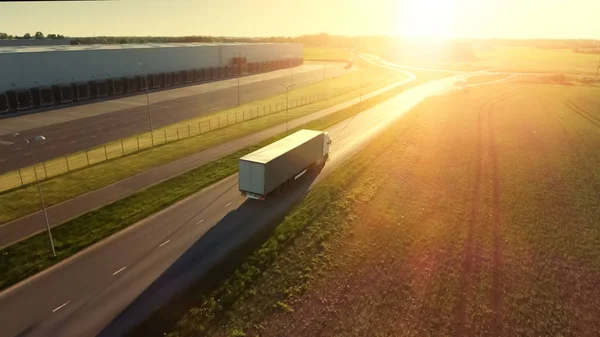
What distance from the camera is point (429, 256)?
22.1 meters

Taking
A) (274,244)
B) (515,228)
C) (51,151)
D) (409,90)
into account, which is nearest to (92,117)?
(51,151)

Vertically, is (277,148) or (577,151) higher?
(277,148)

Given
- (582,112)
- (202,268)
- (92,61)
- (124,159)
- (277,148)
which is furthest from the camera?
(92,61)

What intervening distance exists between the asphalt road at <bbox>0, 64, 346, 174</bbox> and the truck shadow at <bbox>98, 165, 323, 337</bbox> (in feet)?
82.5

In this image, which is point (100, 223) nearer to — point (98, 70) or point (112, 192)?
point (112, 192)

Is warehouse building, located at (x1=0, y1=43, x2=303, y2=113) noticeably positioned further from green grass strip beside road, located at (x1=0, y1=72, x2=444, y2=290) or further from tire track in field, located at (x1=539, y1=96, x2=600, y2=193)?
tire track in field, located at (x1=539, y1=96, x2=600, y2=193)

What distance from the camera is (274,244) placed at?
74.6ft

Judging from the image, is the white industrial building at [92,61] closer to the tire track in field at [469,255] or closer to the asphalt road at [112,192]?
the asphalt road at [112,192]

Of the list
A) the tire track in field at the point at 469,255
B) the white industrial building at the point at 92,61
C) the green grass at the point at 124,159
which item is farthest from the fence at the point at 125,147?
the tire track in field at the point at 469,255

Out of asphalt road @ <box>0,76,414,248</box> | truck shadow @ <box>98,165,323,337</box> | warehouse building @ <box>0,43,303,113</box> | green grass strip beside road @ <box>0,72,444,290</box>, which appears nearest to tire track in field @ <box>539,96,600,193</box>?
truck shadow @ <box>98,165,323,337</box>

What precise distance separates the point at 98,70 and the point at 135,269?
67586mm

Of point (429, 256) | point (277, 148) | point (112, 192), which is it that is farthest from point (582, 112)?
point (112, 192)

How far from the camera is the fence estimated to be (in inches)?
1289

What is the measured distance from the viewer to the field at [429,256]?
1706 cm
